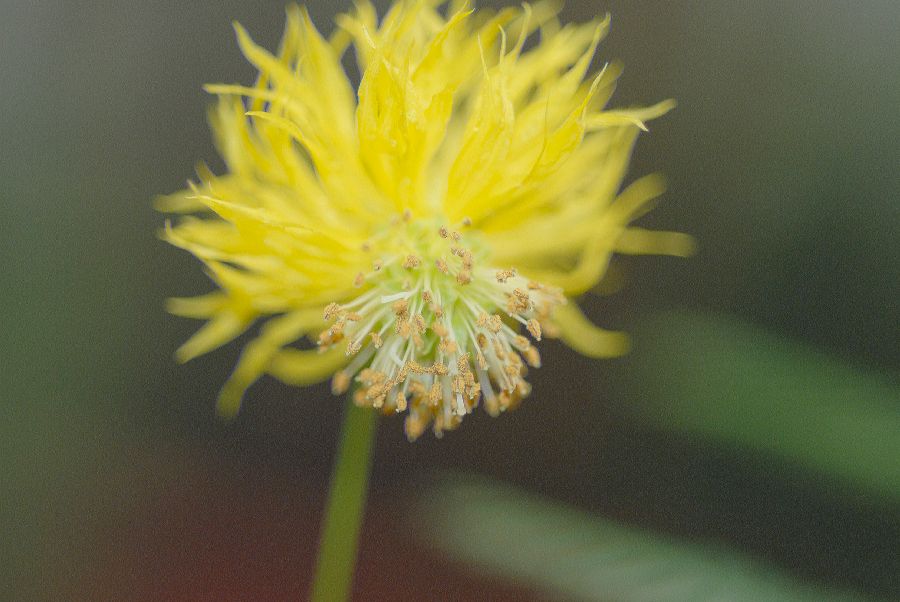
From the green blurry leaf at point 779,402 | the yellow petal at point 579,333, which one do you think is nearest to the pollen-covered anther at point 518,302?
the yellow petal at point 579,333

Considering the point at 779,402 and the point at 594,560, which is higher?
the point at 779,402

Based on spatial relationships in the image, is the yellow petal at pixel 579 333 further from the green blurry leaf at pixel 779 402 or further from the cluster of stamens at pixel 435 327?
the green blurry leaf at pixel 779 402

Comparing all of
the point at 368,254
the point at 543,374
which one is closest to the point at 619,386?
the point at 543,374

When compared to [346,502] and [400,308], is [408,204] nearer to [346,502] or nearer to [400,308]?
[400,308]

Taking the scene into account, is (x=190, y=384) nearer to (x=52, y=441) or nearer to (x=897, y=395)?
(x=52, y=441)

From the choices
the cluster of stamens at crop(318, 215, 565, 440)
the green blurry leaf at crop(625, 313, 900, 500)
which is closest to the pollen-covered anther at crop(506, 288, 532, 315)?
the cluster of stamens at crop(318, 215, 565, 440)

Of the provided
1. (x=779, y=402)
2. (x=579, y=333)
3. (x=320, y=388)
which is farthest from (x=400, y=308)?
(x=320, y=388)
